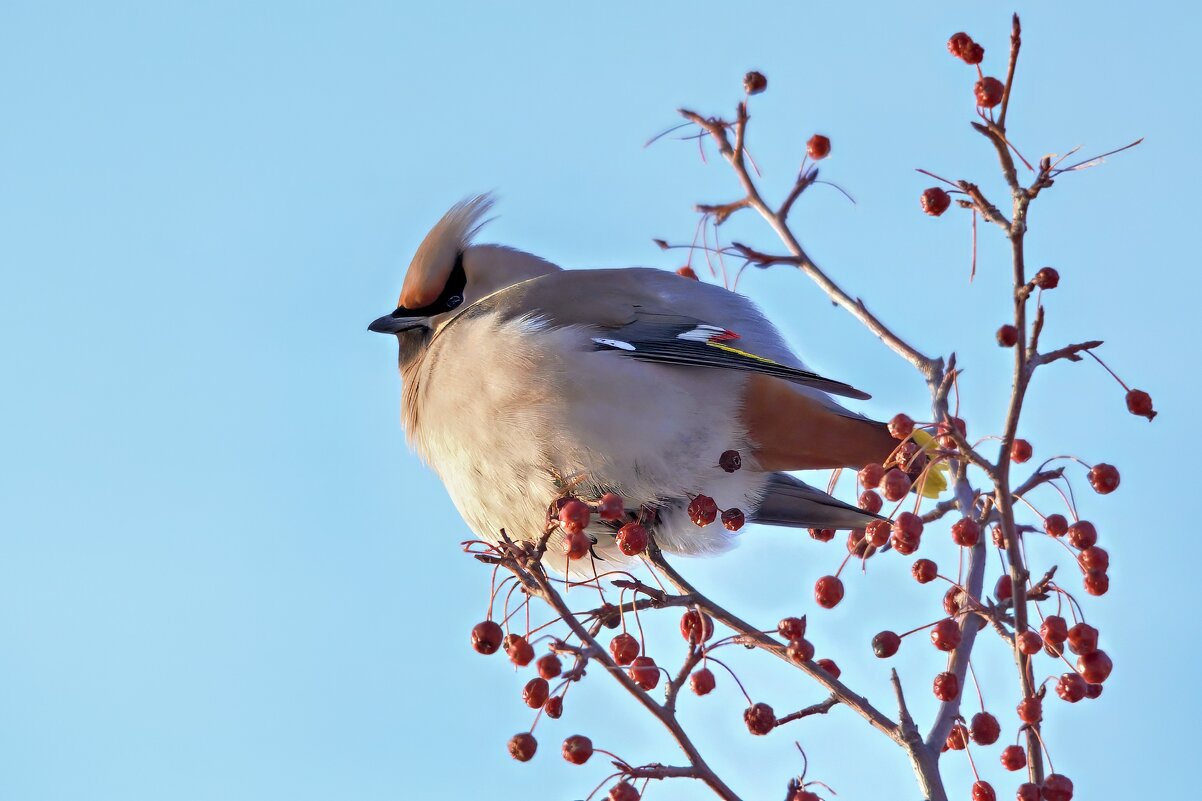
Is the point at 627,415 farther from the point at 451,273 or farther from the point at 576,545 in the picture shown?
the point at 451,273

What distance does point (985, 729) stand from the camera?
2.34 meters

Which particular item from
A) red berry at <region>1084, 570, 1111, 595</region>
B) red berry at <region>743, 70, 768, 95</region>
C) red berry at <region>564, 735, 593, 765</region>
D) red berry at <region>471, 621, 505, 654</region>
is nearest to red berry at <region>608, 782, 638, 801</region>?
red berry at <region>564, 735, 593, 765</region>

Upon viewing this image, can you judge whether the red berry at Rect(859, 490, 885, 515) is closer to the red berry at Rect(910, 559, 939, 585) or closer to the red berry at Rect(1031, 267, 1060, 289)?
the red berry at Rect(910, 559, 939, 585)

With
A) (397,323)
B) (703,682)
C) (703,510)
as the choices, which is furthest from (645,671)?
(397,323)

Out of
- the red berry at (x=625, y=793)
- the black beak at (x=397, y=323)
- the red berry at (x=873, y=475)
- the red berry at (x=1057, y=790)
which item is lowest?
the red berry at (x=625, y=793)

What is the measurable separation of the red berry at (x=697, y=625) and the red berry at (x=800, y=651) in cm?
17

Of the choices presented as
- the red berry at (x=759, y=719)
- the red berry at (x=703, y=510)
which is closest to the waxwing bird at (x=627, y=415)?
the red berry at (x=703, y=510)

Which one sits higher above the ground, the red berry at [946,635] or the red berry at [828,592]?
the red berry at [828,592]

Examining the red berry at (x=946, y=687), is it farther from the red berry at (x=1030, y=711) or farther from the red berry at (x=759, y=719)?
the red berry at (x=759, y=719)

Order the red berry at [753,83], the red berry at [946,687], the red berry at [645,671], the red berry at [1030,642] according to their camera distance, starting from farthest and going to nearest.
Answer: the red berry at [753,83]
the red berry at [645,671]
the red berry at [946,687]
the red berry at [1030,642]

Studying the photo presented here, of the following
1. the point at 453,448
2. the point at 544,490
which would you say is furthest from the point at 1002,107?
the point at 453,448

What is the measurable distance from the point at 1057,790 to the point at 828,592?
0.55 metres

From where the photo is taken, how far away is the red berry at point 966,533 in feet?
7.46

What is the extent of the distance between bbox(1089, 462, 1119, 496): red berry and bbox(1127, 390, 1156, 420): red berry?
0.54ft
